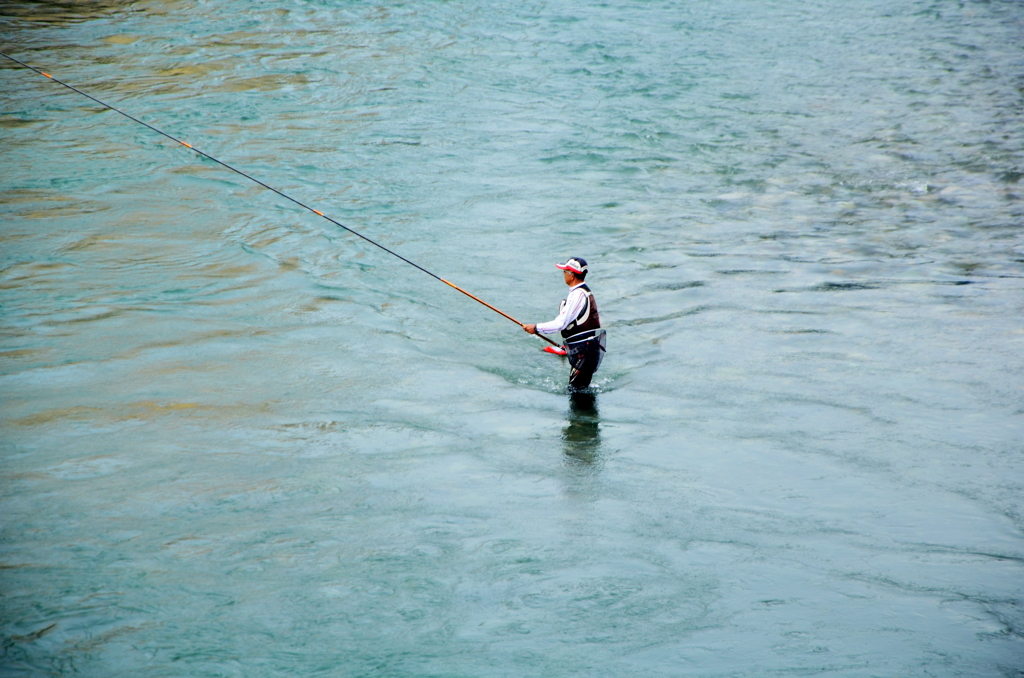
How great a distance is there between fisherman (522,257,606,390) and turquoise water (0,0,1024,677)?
477 millimetres

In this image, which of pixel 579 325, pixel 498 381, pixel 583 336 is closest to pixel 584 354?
pixel 583 336

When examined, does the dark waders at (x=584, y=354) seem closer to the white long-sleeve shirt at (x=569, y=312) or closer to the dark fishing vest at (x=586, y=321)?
the dark fishing vest at (x=586, y=321)

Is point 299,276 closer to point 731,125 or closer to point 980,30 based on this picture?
point 731,125

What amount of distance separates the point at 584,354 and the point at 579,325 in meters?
0.33

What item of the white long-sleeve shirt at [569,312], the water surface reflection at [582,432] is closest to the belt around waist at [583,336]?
the white long-sleeve shirt at [569,312]

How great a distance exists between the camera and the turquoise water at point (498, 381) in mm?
5457

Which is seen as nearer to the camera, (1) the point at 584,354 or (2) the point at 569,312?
(2) the point at 569,312

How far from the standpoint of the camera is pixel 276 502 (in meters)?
6.35

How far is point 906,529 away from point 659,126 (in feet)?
37.7

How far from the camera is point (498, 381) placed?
8422 mm

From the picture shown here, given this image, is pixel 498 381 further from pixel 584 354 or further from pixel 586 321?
pixel 586 321

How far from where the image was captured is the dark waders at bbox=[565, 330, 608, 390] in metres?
7.70

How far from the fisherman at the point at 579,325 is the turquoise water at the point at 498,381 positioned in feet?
1.56

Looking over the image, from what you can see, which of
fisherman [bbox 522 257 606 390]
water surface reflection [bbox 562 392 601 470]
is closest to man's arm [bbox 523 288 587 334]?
fisherman [bbox 522 257 606 390]
